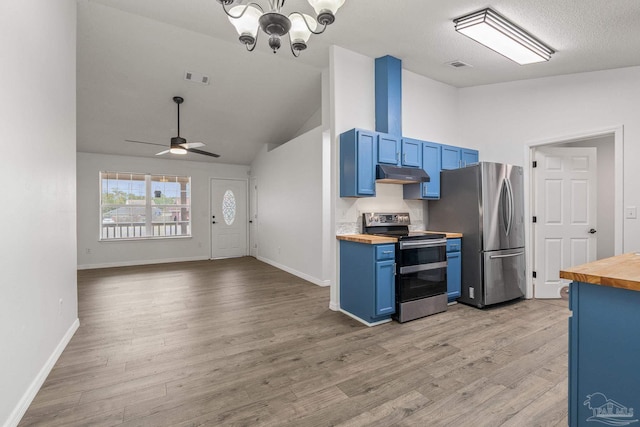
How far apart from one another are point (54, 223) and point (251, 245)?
5.56 meters

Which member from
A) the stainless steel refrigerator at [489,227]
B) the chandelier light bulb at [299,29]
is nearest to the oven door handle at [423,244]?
the stainless steel refrigerator at [489,227]

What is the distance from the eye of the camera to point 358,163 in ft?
10.9

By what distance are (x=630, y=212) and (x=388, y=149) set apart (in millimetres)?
2684

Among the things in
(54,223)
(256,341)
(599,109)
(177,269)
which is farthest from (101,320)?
(599,109)

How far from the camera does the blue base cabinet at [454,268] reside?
3.64m

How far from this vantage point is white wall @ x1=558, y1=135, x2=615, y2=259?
177 inches

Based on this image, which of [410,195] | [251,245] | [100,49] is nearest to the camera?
[100,49]

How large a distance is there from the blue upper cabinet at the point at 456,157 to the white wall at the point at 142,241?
5386 millimetres

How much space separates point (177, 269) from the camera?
6.08 metres

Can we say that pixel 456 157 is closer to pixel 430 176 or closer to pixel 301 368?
pixel 430 176

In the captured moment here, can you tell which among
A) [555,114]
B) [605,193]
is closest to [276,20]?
[555,114]

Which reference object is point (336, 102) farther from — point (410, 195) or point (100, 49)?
point (100, 49)

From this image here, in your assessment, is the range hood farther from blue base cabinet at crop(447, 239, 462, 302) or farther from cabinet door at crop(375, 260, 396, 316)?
cabinet door at crop(375, 260, 396, 316)

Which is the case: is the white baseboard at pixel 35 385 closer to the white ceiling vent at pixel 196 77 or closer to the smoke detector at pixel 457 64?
the white ceiling vent at pixel 196 77
